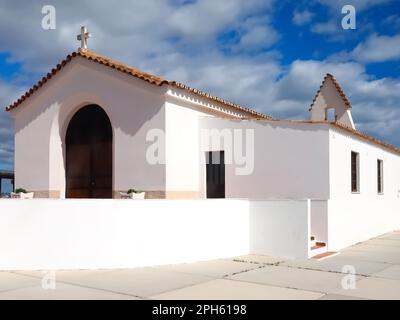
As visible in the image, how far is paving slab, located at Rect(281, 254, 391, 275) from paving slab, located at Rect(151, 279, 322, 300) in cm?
252

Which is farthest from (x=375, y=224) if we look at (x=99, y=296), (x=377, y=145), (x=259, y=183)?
(x=99, y=296)

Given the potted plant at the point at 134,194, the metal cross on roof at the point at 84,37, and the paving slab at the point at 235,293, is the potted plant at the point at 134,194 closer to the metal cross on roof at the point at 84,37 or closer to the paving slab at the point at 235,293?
the paving slab at the point at 235,293

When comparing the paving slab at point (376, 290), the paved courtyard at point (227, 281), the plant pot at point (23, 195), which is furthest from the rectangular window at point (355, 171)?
the plant pot at point (23, 195)

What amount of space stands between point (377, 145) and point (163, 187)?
9716mm

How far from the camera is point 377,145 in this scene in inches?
720

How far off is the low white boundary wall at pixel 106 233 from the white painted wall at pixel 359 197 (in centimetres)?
397

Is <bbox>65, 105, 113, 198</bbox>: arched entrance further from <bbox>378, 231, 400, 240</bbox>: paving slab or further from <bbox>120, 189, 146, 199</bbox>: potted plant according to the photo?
<bbox>378, 231, 400, 240</bbox>: paving slab

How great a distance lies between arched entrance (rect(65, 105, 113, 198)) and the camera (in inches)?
566

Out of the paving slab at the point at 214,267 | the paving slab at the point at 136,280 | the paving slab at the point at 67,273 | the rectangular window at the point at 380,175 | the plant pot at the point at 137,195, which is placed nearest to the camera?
the paving slab at the point at 136,280

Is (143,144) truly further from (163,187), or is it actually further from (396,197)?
(396,197)

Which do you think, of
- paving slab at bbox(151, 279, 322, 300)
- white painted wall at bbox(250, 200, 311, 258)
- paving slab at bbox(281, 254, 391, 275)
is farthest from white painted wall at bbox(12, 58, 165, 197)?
paving slab at bbox(151, 279, 322, 300)

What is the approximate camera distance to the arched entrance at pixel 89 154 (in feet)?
47.2

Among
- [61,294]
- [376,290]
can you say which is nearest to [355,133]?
[376,290]
